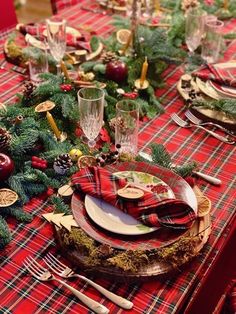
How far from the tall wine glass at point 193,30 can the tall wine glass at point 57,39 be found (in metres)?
0.46

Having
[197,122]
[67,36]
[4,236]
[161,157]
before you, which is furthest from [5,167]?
[67,36]

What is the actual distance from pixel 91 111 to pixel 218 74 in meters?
0.53

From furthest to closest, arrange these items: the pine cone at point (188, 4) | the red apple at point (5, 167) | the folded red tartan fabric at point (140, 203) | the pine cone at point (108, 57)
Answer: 1. the pine cone at point (188, 4)
2. the pine cone at point (108, 57)
3. the red apple at point (5, 167)
4. the folded red tartan fabric at point (140, 203)

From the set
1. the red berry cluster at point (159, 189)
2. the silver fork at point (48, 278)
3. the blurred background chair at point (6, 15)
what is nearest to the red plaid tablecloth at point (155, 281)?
the silver fork at point (48, 278)

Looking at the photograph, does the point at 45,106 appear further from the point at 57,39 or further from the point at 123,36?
the point at 123,36

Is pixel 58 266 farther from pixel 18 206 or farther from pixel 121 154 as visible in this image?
pixel 121 154

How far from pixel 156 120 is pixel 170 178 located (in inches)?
16.0

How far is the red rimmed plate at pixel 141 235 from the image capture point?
0.97 metres

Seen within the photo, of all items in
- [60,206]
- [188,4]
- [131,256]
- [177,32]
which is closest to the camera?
[131,256]

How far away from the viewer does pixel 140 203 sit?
40.8 inches

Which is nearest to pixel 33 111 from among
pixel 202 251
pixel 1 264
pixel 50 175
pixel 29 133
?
pixel 29 133

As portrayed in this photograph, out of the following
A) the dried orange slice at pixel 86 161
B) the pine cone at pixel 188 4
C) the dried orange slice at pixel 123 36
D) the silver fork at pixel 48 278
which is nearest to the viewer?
the silver fork at pixel 48 278

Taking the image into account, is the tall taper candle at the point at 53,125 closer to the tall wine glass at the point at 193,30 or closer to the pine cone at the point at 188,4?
the tall wine glass at the point at 193,30

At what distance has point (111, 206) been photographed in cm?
105
